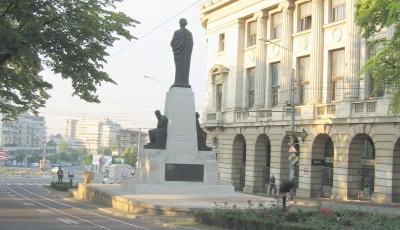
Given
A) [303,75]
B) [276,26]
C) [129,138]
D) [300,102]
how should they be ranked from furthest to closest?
[129,138], [276,26], [303,75], [300,102]

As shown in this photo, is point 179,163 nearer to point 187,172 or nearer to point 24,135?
point 187,172

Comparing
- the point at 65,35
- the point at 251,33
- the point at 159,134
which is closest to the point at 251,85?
the point at 251,33

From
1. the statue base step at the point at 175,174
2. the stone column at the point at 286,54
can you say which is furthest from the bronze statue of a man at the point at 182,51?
the stone column at the point at 286,54

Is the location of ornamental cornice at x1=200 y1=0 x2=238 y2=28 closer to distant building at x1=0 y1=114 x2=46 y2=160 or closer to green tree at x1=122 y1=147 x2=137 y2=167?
green tree at x1=122 y1=147 x2=137 y2=167

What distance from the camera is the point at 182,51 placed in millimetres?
33094

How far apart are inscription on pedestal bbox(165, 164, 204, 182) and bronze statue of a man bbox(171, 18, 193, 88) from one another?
4.55 m

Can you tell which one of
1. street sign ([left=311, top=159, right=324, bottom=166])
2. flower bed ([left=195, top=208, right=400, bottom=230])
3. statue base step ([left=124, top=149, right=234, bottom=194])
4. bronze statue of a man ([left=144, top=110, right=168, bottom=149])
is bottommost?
flower bed ([left=195, top=208, right=400, bottom=230])

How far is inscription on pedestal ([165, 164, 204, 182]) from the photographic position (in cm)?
3094

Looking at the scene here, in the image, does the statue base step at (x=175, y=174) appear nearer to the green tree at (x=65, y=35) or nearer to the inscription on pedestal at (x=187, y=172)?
the inscription on pedestal at (x=187, y=172)

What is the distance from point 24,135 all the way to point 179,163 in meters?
144

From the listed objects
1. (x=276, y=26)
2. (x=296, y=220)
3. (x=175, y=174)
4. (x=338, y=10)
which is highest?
(x=276, y=26)

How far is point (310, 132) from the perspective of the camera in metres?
47.6

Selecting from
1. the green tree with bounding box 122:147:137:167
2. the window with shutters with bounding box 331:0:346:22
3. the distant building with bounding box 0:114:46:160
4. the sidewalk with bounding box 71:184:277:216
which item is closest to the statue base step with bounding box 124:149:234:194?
the sidewalk with bounding box 71:184:277:216

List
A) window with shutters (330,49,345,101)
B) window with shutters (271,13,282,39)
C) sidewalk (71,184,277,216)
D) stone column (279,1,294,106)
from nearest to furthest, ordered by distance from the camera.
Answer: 1. sidewalk (71,184,277,216)
2. window with shutters (330,49,345,101)
3. stone column (279,1,294,106)
4. window with shutters (271,13,282,39)
